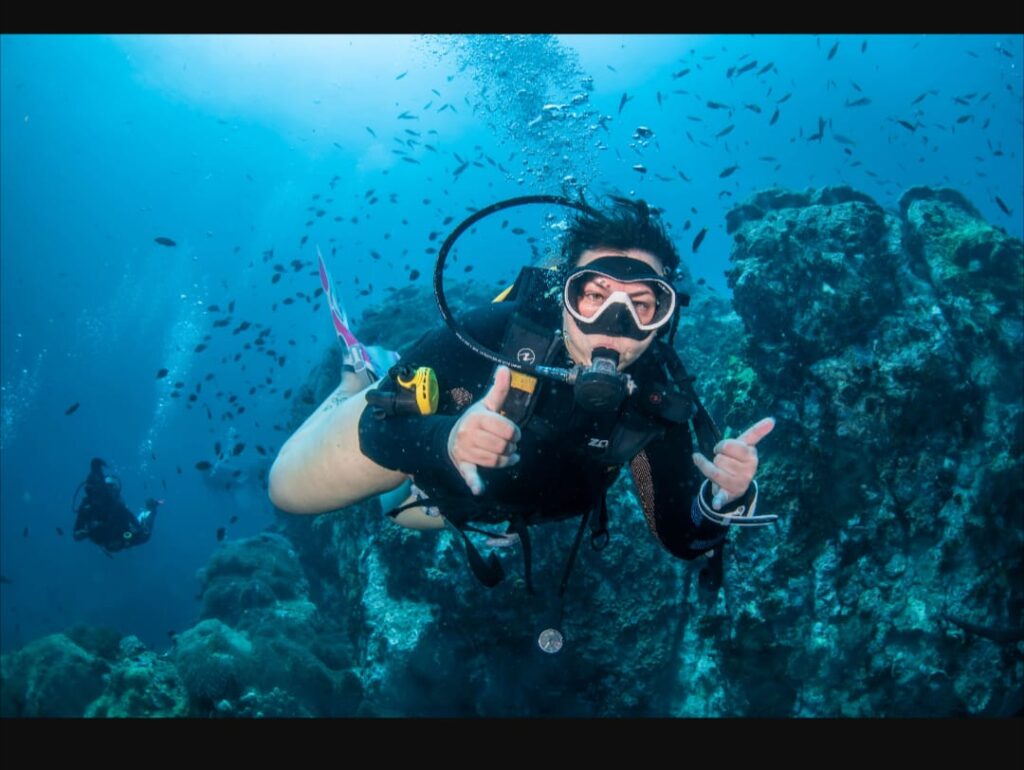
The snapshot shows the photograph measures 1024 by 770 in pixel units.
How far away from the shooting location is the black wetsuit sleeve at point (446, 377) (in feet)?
8.28

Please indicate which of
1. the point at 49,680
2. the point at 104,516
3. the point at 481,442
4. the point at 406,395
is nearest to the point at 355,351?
the point at 406,395

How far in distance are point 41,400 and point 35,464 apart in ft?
48.8

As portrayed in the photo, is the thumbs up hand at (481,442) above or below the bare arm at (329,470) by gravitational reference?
above

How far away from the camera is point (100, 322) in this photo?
318 ft

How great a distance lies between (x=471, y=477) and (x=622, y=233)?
1897 mm

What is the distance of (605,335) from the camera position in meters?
2.76

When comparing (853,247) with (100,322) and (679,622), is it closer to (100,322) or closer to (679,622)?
(679,622)

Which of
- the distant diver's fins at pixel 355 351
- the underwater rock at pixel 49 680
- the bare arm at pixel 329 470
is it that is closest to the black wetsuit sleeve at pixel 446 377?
the bare arm at pixel 329 470

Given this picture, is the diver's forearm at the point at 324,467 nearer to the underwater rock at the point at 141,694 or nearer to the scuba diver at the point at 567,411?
the scuba diver at the point at 567,411

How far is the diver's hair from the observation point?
3059mm

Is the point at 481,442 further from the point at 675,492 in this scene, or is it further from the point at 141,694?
the point at 141,694

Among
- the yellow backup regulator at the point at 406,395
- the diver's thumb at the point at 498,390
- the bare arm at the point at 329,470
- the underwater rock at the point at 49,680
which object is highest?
the diver's thumb at the point at 498,390

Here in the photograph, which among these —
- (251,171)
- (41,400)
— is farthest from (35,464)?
(251,171)

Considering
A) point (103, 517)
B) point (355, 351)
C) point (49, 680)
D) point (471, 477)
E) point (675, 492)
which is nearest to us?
Answer: point (471, 477)
